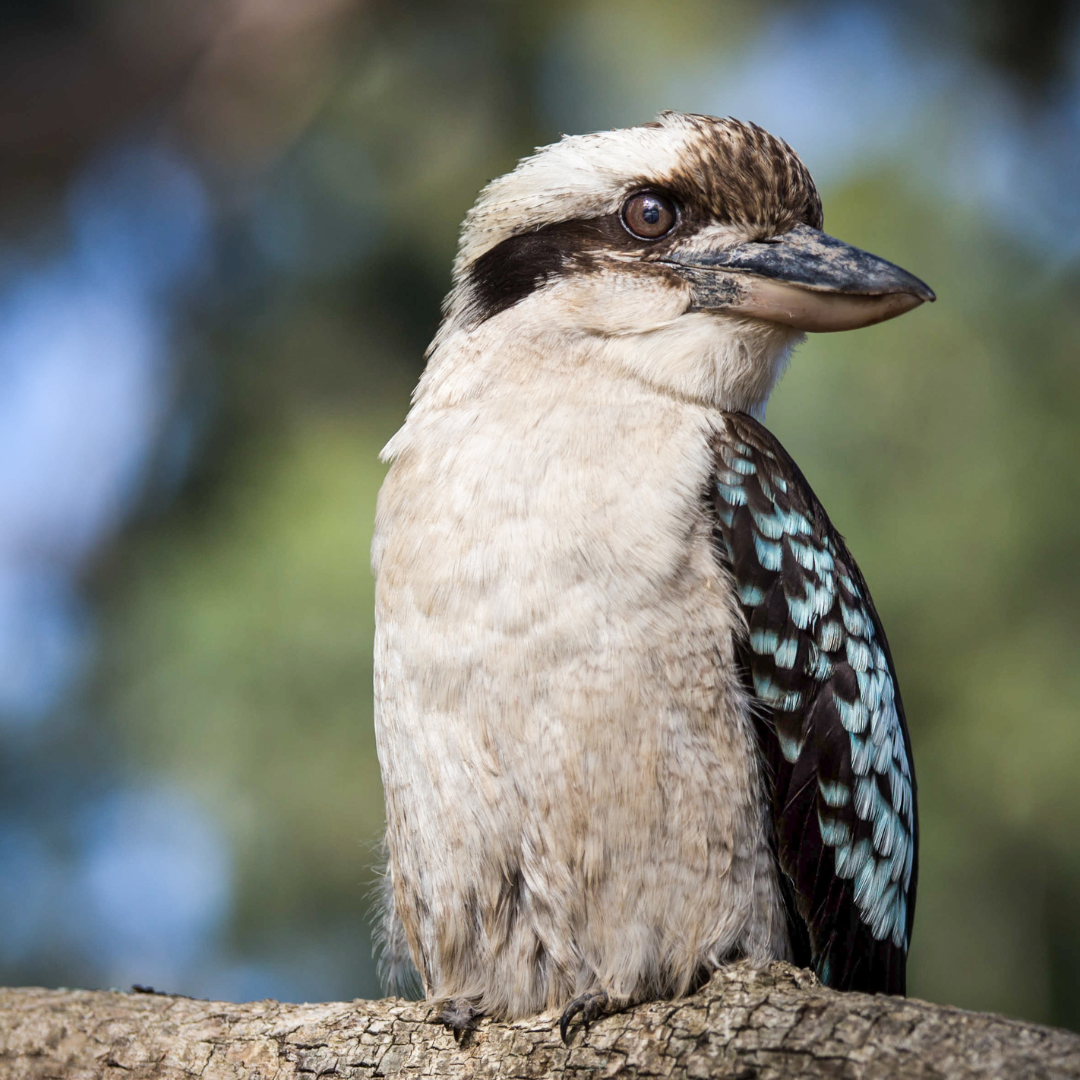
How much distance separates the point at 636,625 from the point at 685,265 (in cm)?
80

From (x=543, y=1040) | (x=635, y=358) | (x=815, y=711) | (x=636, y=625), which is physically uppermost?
(x=635, y=358)

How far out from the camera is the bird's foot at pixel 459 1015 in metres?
2.11

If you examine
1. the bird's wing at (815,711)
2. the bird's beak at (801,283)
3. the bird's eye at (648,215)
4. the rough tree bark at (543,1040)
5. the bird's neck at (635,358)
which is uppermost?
the bird's eye at (648,215)

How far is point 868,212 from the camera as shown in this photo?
576cm

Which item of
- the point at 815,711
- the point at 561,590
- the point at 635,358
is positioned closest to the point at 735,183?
the point at 635,358

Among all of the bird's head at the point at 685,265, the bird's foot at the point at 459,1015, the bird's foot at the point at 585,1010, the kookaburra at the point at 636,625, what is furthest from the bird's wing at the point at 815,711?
the bird's foot at the point at 459,1015

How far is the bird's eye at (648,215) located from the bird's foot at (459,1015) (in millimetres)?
1559

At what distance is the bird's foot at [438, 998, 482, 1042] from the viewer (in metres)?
2.11

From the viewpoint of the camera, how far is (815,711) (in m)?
2.14

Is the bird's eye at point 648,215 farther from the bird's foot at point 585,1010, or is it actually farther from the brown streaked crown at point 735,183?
the bird's foot at point 585,1010

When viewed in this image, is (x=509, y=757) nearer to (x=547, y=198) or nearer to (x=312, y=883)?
(x=547, y=198)

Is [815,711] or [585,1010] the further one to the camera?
[815,711]

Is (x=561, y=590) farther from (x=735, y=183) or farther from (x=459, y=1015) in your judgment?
(x=735, y=183)

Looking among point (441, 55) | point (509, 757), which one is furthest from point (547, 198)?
point (441, 55)
